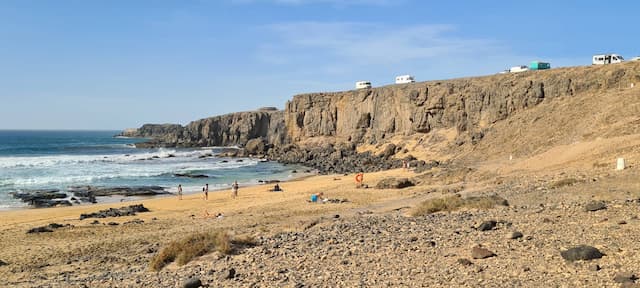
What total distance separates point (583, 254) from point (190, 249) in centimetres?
820

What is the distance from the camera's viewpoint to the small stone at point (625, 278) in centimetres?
688

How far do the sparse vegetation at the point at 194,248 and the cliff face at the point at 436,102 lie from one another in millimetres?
36765

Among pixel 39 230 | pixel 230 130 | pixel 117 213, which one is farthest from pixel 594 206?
pixel 230 130

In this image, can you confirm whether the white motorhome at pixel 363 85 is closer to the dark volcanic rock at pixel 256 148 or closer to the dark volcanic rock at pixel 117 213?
the dark volcanic rock at pixel 256 148

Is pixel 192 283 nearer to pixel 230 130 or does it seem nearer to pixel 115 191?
pixel 115 191

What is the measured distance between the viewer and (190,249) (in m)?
11.5

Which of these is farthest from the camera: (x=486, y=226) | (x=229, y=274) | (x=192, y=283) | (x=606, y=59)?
(x=606, y=59)

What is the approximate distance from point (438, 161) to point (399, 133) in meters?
15.9

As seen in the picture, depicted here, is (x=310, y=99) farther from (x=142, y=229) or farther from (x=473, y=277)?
(x=473, y=277)

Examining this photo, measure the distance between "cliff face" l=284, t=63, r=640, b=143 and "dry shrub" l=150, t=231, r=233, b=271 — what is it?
122 feet

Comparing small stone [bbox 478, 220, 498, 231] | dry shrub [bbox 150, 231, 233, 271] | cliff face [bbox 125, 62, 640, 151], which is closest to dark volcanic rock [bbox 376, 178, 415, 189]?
small stone [bbox 478, 220, 498, 231]

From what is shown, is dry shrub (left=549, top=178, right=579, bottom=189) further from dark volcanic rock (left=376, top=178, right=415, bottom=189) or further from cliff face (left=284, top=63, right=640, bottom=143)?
cliff face (left=284, top=63, right=640, bottom=143)

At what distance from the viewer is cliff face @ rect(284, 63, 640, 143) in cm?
4134

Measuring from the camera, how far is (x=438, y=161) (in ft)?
144
